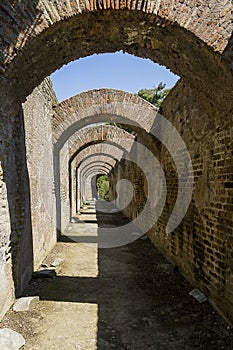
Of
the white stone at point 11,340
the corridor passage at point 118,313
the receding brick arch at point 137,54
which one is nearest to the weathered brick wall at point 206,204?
the receding brick arch at point 137,54

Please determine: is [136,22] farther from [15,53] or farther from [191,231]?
[191,231]

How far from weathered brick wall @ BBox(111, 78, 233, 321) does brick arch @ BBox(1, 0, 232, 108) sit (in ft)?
2.79

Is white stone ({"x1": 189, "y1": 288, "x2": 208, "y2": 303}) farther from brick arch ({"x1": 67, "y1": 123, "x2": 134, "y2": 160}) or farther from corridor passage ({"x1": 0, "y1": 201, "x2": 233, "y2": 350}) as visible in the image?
brick arch ({"x1": 67, "y1": 123, "x2": 134, "y2": 160})

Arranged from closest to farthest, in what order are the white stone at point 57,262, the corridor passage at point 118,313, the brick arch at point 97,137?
1. the corridor passage at point 118,313
2. the white stone at point 57,262
3. the brick arch at point 97,137

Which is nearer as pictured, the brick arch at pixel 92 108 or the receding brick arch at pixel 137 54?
the receding brick arch at pixel 137 54

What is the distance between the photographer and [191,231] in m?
4.82

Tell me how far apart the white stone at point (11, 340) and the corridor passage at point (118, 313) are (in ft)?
0.35

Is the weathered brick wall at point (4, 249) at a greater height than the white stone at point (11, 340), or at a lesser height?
greater

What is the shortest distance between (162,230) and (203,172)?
3048mm

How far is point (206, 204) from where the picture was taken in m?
4.18

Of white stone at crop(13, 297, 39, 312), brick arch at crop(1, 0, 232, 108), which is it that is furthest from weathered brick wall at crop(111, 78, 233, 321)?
white stone at crop(13, 297, 39, 312)

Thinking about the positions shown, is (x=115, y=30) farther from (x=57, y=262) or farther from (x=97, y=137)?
(x=97, y=137)

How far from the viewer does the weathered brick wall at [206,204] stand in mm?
3490

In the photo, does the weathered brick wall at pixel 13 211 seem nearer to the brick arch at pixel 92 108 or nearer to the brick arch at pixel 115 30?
the brick arch at pixel 115 30
